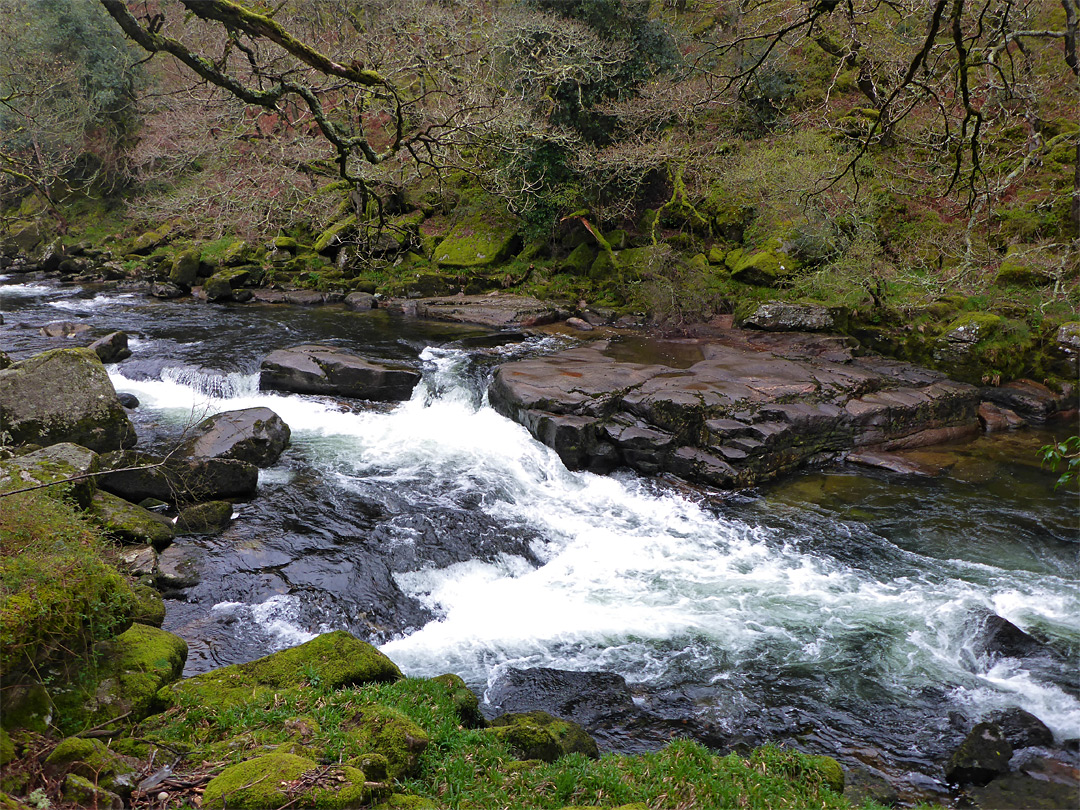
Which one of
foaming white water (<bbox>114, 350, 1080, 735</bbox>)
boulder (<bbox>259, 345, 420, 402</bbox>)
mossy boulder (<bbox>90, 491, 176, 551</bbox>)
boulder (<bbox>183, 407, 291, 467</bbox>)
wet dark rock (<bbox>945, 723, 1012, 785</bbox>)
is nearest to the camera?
wet dark rock (<bbox>945, 723, 1012, 785</bbox>)

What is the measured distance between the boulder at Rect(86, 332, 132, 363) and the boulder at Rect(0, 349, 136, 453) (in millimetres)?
5060

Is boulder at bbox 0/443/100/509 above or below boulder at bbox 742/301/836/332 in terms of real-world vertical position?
below

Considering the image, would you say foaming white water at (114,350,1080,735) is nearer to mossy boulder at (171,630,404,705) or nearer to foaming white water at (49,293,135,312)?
mossy boulder at (171,630,404,705)

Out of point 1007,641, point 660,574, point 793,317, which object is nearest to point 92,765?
point 660,574

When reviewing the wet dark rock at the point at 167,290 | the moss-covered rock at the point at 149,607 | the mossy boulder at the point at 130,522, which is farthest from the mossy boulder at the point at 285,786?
the wet dark rock at the point at 167,290

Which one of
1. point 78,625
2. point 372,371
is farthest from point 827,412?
point 78,625

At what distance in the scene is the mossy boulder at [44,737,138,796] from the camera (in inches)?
134

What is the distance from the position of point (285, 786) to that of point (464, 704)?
2.14 metres

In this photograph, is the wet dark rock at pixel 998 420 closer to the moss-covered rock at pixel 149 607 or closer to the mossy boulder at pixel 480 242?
the moss-covered rock at pixel 149 607

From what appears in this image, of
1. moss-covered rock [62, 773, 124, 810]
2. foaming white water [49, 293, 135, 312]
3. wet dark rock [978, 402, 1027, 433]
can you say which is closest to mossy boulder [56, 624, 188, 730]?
moss-covered rock [62, 773, 124, 810]

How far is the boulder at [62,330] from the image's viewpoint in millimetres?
15789

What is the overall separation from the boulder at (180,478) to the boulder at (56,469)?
90 centimetres

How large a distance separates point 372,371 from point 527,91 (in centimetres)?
1051

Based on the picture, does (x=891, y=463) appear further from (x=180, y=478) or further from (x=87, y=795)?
(x=87, y=795)
